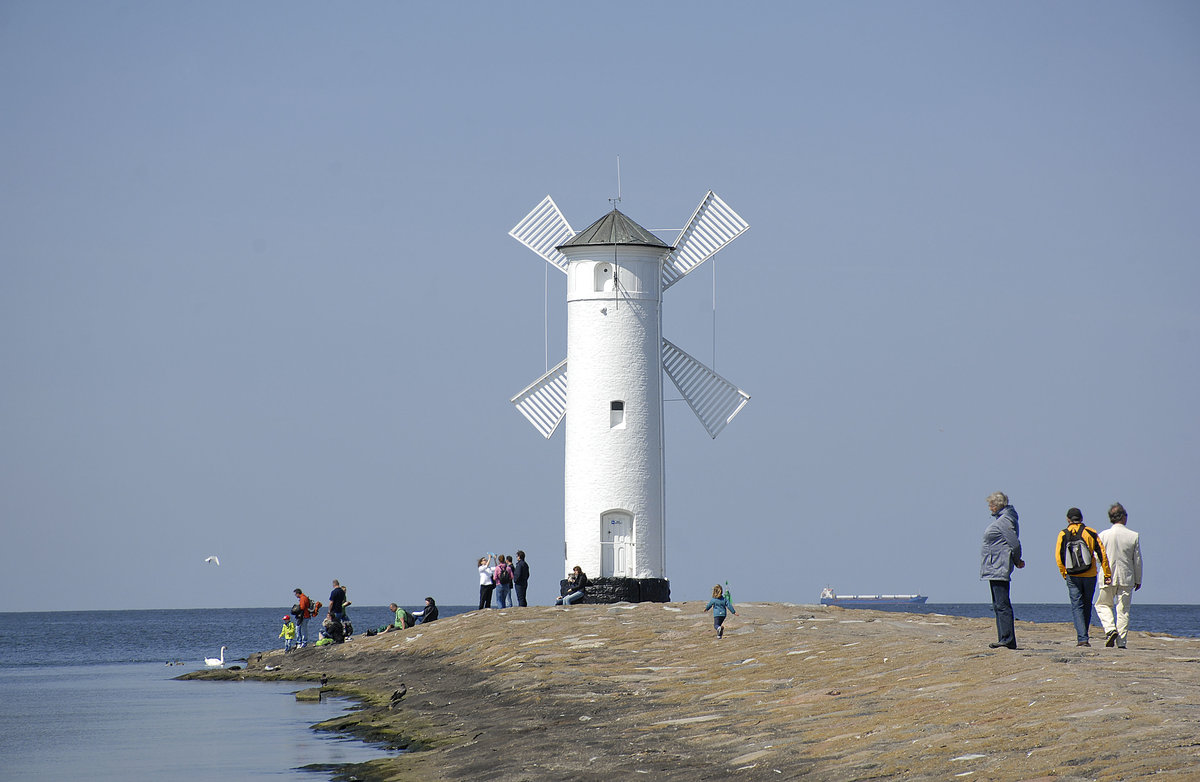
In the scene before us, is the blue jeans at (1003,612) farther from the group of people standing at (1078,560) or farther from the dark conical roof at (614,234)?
the dark conical roof at (614,234)

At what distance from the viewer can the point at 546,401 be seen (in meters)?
28.5

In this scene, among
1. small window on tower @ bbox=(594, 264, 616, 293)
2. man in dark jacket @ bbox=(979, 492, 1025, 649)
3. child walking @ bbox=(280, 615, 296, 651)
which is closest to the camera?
man in dark jacket @ bbox=(979, 492, 1025, 649)

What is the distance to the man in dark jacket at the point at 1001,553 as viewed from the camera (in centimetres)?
1431

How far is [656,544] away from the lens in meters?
26.2

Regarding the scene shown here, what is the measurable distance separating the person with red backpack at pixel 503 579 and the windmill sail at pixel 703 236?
663 cm

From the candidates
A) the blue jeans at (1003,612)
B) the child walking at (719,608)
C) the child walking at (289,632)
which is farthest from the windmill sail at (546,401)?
the blue jeans at (1003,612)

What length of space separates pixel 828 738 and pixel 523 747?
11.1ft

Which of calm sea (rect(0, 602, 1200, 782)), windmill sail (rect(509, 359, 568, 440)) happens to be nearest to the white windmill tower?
windmill sail (rect(509, 359, 568, 440))

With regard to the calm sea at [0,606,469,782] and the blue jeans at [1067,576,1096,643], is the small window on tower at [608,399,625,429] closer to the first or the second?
the calm sea at [0,606,469,782]

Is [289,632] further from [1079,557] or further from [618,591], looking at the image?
[1079,557]

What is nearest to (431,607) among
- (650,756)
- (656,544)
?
(656,544)

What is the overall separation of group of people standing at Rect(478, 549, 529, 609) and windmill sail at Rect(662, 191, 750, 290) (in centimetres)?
655

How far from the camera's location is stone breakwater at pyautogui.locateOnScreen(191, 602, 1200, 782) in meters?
9.88

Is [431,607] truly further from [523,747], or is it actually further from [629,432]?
[523,747]
